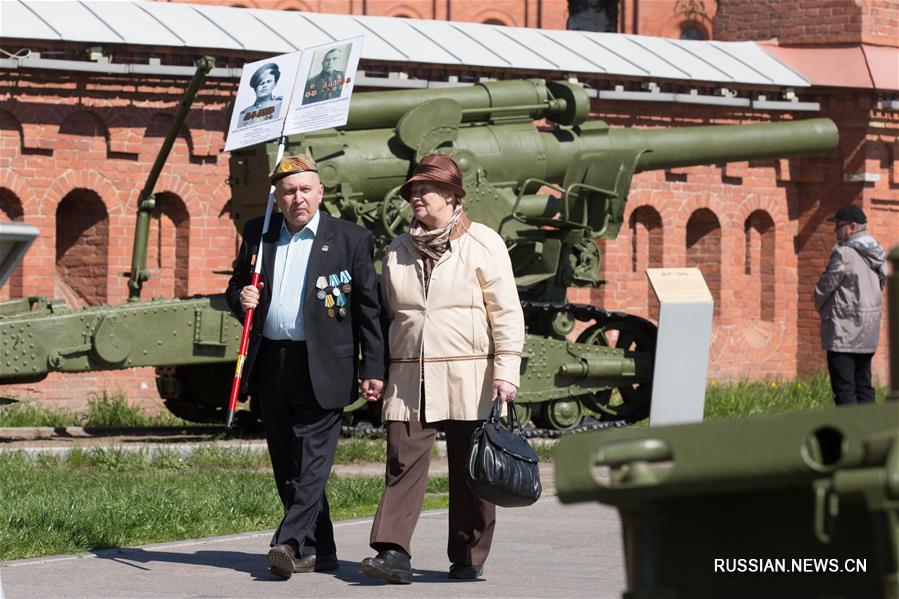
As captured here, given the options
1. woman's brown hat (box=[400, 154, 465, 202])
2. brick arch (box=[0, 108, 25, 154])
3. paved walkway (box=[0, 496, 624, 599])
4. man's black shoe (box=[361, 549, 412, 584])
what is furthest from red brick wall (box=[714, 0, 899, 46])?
man's black shoe (box=[361, 549, 412, 584])

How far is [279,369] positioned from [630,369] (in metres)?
7.35

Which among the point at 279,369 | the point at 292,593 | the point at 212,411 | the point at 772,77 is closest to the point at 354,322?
the point at 279,369

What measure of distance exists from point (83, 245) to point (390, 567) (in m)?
11.2

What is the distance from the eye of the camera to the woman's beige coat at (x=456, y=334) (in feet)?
21.0

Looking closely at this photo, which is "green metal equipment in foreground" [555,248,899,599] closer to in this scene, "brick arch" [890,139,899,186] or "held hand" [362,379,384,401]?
"held hand" [362,379,384,401]

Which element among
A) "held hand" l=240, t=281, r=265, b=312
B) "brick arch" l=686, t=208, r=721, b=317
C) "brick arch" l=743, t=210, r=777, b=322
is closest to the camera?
"held hand" l=240, t=281, r=265, b=312

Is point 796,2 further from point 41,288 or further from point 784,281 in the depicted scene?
point 41,288

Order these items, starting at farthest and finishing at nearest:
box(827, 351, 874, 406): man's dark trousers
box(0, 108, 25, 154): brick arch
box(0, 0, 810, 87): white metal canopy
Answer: box(0, 0, 810, 87): white metal canopy < box(0, 108, 25, 154): brick arch < box(827, 351, 874, 406): man's dark trousers

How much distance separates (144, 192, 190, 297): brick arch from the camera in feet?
55.6

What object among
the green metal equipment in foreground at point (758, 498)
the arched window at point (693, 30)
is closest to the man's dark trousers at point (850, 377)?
the green metal equipment in foreground at point (758, 498)

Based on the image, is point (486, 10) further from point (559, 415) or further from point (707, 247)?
point (559, 415)

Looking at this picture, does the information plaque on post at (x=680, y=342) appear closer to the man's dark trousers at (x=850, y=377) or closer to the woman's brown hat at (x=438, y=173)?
the man's dark trousers at (x=850, y=377)

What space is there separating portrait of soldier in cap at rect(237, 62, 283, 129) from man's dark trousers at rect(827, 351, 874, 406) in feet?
16.2

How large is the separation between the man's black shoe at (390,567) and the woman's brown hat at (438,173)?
4.41 ft
